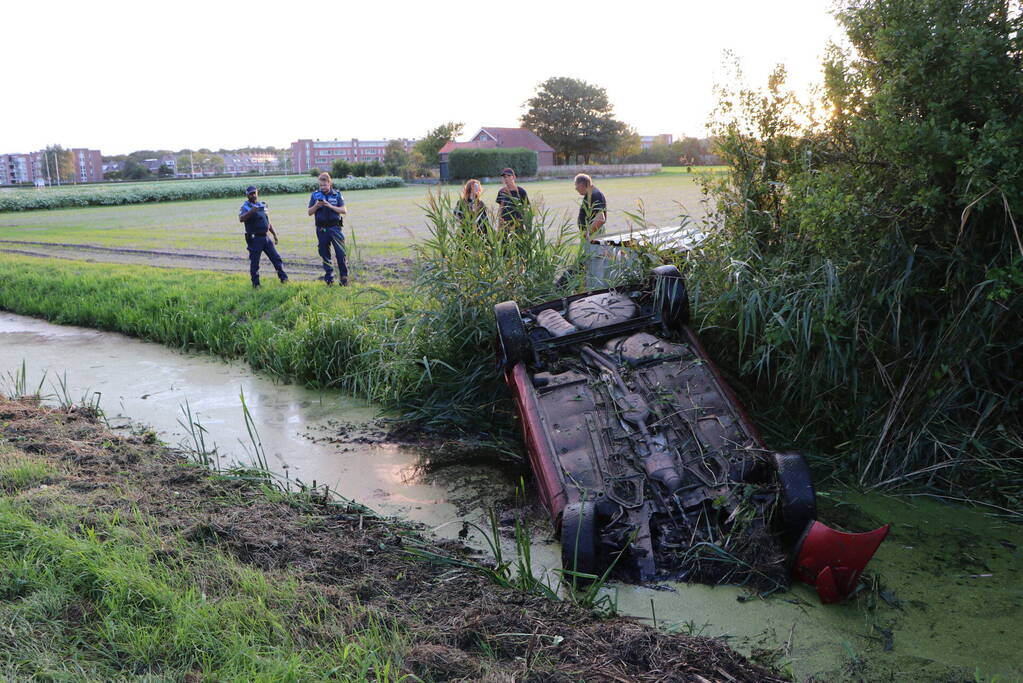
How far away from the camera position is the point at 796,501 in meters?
3.84

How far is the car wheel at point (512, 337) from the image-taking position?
5.29 m

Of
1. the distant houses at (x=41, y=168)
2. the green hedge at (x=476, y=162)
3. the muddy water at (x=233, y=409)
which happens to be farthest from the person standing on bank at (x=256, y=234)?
the distant houses at (x=41, y=168)

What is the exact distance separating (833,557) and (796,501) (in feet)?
1.07

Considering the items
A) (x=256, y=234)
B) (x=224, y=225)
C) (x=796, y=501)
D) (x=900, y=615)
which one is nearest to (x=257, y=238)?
(x=256, y=234)

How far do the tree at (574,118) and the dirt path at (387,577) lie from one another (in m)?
77.3

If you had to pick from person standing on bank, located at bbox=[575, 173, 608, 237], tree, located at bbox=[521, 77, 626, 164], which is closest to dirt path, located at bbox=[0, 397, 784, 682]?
person standing on bank, located at bbox=[575, 173, 608, 237]

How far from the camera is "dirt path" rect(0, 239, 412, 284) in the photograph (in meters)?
14.1

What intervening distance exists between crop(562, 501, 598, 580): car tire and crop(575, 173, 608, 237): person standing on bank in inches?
153

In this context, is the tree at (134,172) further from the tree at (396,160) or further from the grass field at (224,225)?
the grass field at (224,225)

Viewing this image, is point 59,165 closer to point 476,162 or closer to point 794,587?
point 476,162

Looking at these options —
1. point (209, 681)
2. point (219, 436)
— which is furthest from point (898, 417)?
point (219, 436)

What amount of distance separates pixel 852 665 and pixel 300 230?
22.1 meters

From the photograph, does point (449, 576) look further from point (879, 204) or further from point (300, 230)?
point (300, 230)

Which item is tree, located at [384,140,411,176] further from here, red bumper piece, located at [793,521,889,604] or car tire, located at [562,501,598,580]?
red bumper piece, located at [793,521,889,604]
